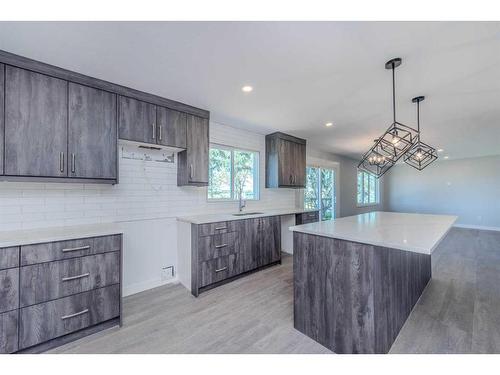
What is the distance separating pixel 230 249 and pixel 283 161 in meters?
2.03

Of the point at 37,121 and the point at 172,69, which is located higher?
the point at 172,69

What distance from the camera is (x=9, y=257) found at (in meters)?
1.66

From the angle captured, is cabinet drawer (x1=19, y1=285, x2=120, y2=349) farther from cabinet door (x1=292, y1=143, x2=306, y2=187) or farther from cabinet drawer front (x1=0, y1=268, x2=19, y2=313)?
cabinet door (x1=292, y1=143, x2=306, y2=187)

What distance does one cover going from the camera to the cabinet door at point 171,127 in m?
2.77

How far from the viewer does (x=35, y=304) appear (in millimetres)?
1748

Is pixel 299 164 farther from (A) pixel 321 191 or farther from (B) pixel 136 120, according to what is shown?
(B) pixel 136 120

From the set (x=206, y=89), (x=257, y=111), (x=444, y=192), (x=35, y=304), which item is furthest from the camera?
(x=444, y=192)

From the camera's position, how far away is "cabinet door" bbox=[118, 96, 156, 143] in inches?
97.1

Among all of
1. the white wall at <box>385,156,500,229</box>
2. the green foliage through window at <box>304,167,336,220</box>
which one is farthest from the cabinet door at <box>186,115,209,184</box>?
the white wall at <box>385,156,500,229</box>

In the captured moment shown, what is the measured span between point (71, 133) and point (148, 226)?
4.51 ft

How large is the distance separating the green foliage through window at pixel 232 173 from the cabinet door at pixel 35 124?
1.87m
